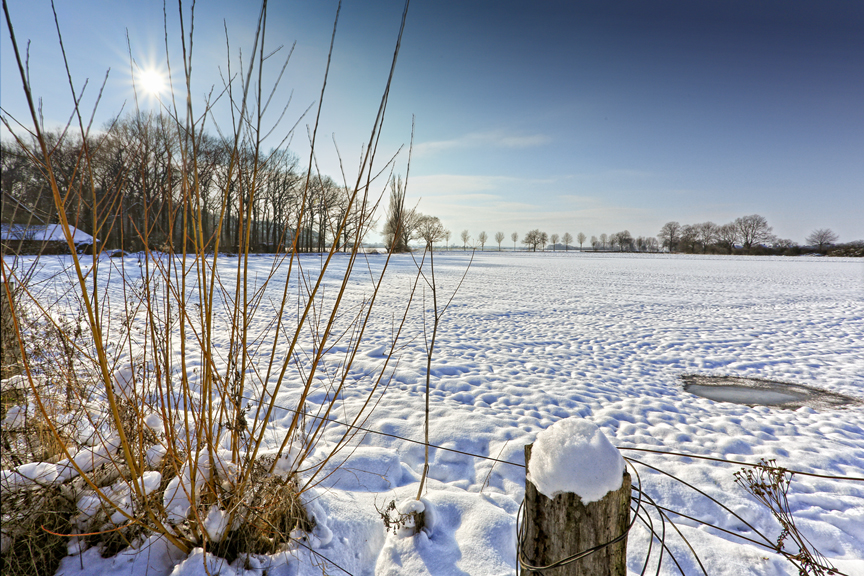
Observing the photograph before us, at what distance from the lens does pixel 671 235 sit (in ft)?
245

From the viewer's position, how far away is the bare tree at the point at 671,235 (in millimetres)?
74250

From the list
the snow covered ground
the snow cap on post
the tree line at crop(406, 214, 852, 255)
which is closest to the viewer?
the snow cap on post

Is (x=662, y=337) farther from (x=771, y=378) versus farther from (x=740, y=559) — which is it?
(x=740, y=559)

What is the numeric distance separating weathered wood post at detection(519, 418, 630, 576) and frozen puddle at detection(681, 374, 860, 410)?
14.1 ft

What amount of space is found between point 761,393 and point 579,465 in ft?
16.6

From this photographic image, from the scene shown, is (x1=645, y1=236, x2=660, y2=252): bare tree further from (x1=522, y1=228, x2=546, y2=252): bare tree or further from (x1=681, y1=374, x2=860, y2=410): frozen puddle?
(x1=681, y1=374, x2=860, y2=410): frozen puddle

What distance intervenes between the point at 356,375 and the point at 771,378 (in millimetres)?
5532

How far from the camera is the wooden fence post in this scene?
1164 millimetres

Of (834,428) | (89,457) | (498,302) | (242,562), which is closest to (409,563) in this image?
(242,562)

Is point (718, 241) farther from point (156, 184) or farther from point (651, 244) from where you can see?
point (156, 184)

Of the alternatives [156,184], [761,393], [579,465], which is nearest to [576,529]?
[579,465]

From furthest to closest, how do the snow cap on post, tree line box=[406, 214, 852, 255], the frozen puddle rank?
tree line box=[406, 214, 852, 255], the frozen puddle, the snow cap on post

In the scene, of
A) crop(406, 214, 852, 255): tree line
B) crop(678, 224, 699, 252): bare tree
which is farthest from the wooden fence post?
crop(678, 224, 699, 252): bare tree

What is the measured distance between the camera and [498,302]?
10.7 meters
